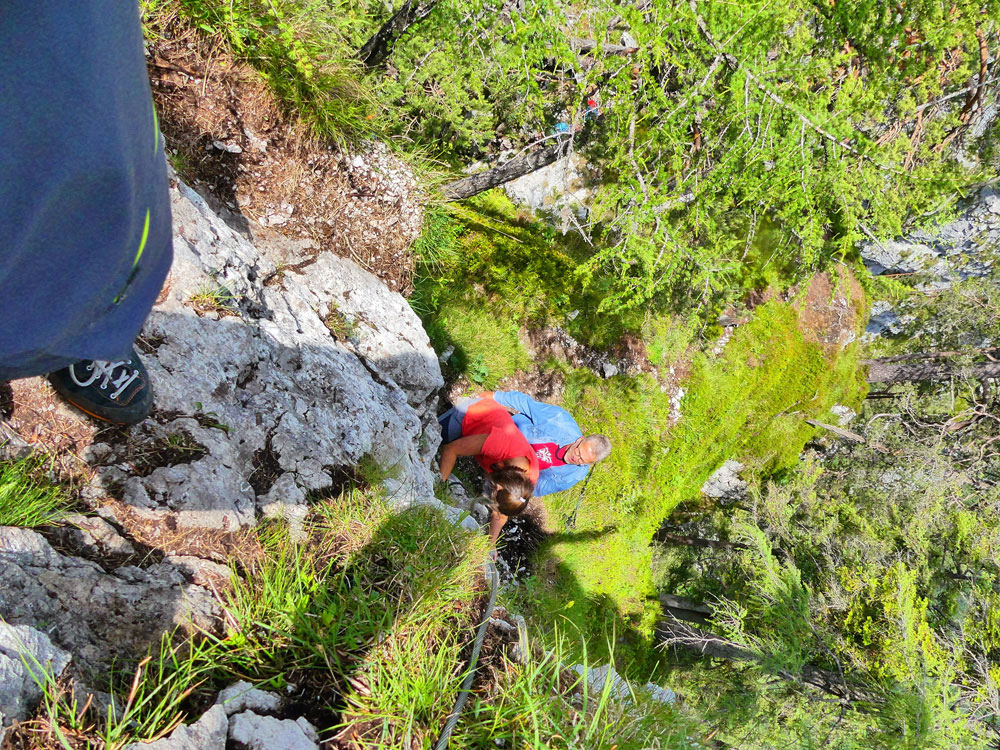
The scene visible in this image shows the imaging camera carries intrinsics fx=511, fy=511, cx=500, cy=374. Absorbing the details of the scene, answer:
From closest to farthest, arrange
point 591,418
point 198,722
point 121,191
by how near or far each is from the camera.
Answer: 1. point 121,191
2. point 198,722
3. point 591,418

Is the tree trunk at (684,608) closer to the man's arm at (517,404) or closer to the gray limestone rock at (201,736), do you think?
the man's arm at (517,404)

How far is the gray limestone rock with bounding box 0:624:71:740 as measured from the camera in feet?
5.28

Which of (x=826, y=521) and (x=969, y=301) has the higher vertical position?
(x=969, y=301)

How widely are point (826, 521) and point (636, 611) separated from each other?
498 centimetres

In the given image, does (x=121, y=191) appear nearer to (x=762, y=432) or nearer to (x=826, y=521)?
(x=762, y=432)

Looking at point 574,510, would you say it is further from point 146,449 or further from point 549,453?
point 146,449

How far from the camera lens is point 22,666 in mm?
1680

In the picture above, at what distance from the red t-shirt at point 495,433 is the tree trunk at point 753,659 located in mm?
4427

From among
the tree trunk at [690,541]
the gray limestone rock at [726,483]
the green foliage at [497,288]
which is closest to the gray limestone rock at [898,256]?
the gray limestone rock at [726,483]

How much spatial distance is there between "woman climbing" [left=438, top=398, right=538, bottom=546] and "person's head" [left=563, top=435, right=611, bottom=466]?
431 millimetres

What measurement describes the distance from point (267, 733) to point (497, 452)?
2.87 meters

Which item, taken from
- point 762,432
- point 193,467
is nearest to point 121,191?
point 193,467

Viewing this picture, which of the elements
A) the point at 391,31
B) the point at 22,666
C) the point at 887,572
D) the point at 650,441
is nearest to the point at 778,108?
the point at 391,31

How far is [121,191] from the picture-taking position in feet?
3.97
